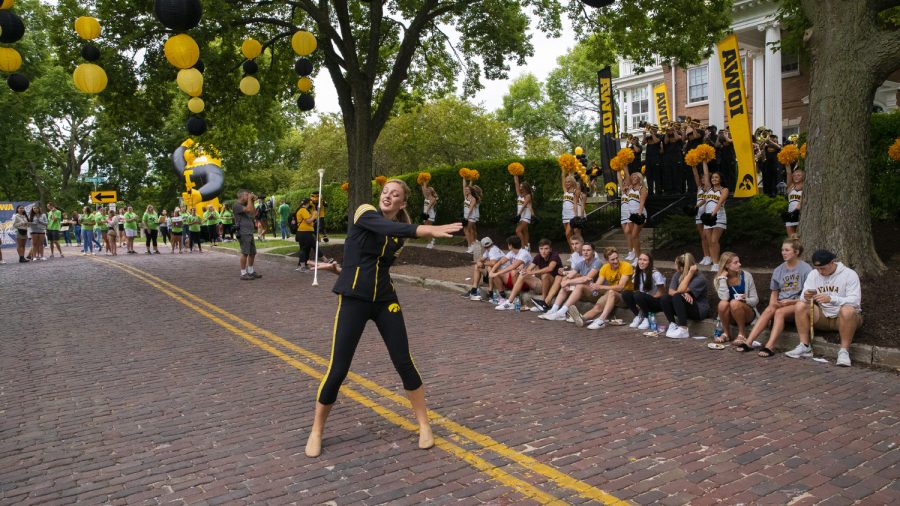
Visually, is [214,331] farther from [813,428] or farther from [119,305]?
[813,428]

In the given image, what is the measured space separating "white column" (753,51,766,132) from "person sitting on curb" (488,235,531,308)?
19200 millimetres

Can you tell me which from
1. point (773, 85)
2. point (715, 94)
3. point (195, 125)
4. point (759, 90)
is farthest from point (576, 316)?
point (715, 94)

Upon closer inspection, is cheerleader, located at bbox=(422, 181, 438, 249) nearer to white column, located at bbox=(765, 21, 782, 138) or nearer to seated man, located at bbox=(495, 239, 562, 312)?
seated man, located at bbox=(495, 239, 562, 312)

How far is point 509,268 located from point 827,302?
5217mm

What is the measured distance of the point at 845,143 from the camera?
30.3ft

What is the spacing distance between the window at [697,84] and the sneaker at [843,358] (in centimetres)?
2767

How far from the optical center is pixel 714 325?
877cm

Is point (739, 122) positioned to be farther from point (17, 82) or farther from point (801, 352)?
point (17, 82)

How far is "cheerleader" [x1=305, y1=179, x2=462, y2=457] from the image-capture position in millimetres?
4676

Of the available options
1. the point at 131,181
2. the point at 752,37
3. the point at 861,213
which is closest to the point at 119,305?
the point at 861,213

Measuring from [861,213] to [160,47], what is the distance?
629 inches

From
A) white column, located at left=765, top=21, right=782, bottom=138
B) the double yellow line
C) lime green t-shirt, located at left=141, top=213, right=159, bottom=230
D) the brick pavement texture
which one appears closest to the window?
white column, located at left=765, top=21, right=782, bottom=138

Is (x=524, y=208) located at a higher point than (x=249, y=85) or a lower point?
lower

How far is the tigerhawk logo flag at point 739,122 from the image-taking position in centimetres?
1377
